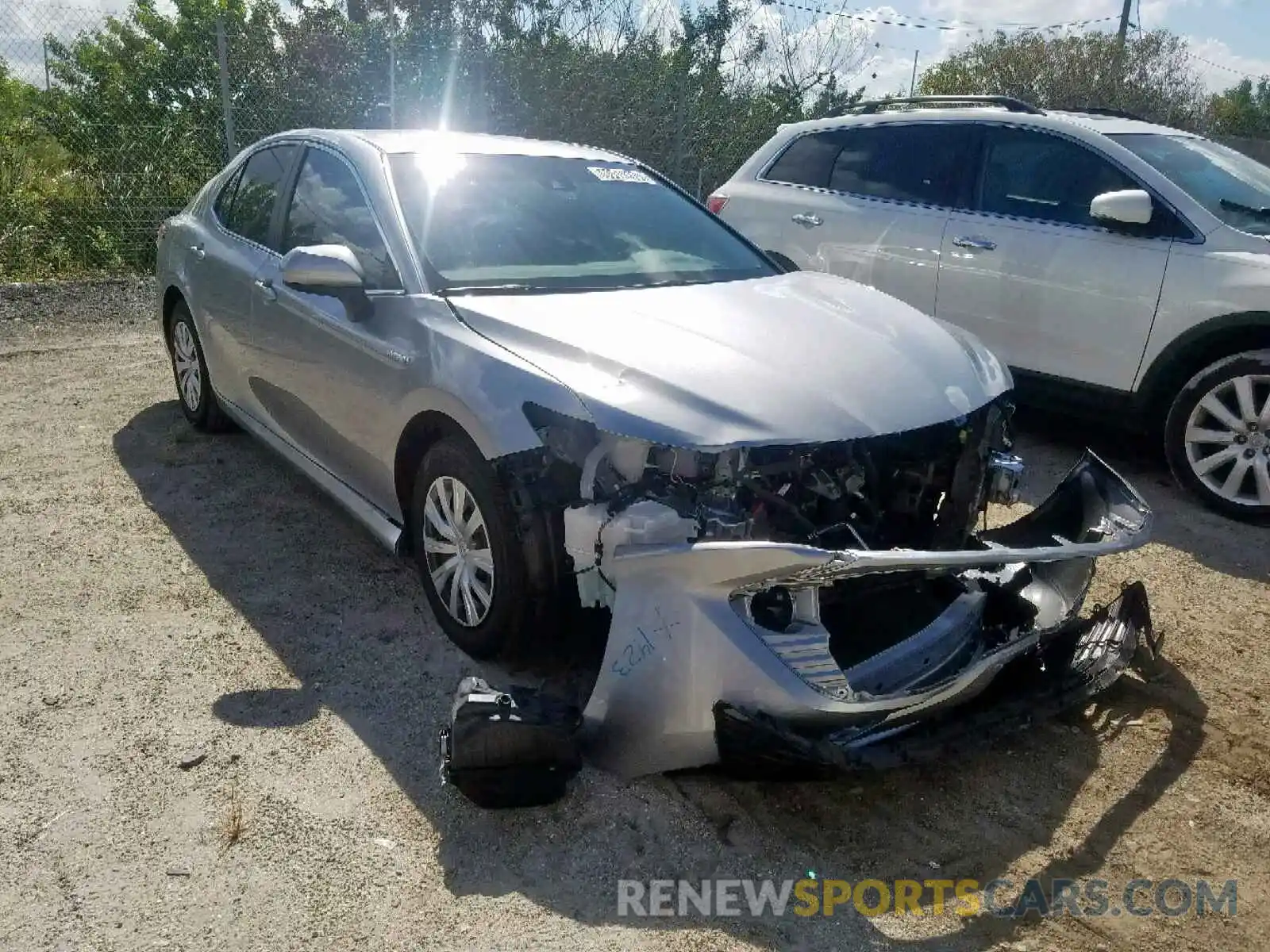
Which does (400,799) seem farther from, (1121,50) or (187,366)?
(1121,50)

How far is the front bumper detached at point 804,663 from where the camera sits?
258 cm

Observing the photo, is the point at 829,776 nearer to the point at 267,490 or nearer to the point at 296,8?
the point at 267,490

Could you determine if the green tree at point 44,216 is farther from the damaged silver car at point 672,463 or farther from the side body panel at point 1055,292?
the side body panel at point 1055,292

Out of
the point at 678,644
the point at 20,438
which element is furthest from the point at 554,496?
the point at 20,438

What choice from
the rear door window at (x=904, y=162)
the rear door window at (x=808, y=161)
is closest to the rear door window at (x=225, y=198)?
the rear door window at (x=808, y=161)

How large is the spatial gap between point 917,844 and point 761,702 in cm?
61

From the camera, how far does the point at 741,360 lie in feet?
10.3

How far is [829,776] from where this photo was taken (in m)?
2.81

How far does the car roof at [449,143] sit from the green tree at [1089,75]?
17.5 meters

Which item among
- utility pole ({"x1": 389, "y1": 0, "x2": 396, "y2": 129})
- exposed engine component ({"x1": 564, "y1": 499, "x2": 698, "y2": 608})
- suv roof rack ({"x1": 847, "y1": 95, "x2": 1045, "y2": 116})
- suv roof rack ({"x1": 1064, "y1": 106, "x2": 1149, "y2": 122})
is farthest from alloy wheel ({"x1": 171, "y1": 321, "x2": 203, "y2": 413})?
utility pole ({"x1": 389, "y1": 0, "x2": 396, "y2": 129})

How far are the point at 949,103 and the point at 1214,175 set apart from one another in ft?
5.50

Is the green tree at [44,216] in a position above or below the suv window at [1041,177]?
below

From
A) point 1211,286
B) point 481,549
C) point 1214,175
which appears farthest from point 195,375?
point 1214,175

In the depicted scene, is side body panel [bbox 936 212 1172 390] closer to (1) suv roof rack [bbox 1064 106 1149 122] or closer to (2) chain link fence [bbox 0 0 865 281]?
(1) suv roof rack [bbox 1064 106 1149 122]
